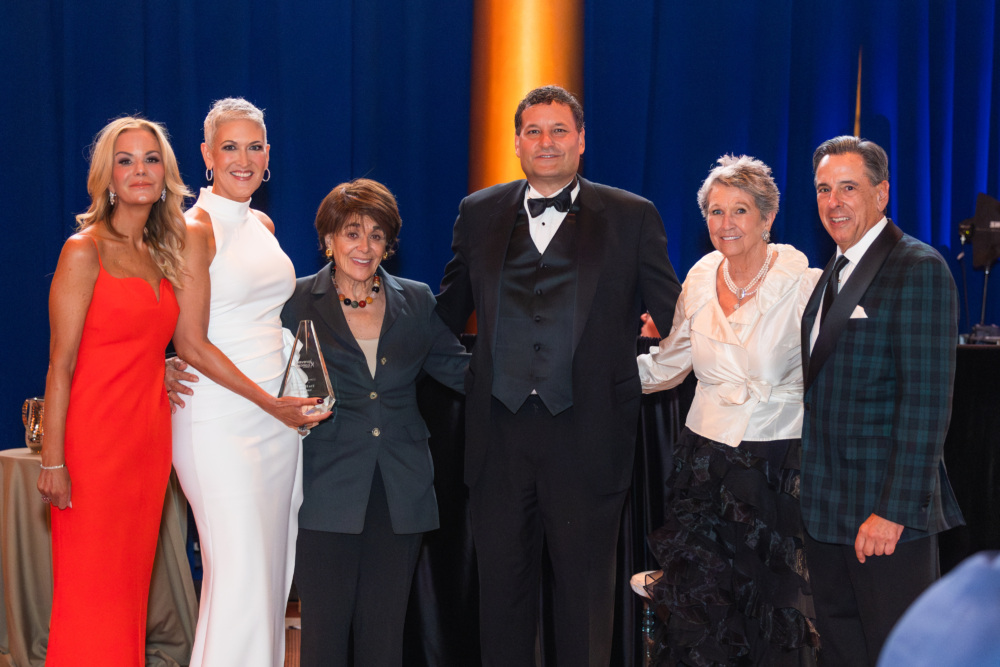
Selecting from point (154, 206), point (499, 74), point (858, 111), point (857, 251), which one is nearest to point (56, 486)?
point (154, 206)

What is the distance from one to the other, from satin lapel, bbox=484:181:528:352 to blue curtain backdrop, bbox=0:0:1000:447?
75.8 inches

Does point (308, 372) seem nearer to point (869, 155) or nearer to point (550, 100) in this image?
point (550, 100)

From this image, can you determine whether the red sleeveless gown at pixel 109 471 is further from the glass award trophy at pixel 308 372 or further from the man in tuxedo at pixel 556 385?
the man in tuxedo at pixel 556 385

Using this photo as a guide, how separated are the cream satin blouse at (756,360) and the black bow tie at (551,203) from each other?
0.52m

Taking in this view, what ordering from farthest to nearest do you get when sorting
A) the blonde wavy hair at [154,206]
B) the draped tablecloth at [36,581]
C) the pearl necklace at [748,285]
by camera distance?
the draped tablecloth at [36,581] → the pearl necklace at [748,285] → the blonde wavy hair at [154,206]

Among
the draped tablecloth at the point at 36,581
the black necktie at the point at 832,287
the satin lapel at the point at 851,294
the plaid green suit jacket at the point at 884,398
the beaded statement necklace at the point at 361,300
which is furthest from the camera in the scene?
the draped tablecloth at the point at 36,581

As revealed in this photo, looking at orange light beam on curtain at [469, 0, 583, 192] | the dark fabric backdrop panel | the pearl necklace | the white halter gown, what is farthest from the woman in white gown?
orange light beam on curtain at [469, 0, 583, 192]

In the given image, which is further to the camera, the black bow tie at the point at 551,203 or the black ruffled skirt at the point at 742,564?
the black bow tie at the point at 551,203

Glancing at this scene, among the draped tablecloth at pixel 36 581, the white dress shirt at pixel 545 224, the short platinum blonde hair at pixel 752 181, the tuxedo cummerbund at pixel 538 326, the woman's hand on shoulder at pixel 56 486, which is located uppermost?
the short platinum blonde hair at pixel 752 181

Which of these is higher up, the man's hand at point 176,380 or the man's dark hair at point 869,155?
the man's dark hair at point 869,155

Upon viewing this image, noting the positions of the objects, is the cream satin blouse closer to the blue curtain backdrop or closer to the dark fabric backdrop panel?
the blue curtain backdrop

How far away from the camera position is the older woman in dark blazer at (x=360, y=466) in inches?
102

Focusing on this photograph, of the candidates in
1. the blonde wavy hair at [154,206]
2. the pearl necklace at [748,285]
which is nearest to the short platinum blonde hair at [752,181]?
the pearl necklace at [748,285]

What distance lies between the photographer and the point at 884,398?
2.23 m
